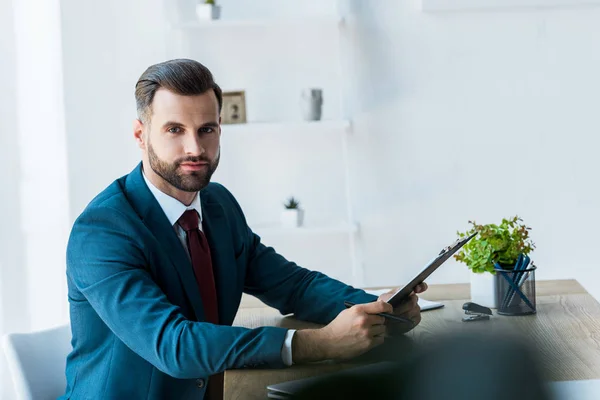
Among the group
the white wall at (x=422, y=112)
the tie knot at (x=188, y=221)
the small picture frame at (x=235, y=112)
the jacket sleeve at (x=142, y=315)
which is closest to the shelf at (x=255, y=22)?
the white wall at (x=422, y=112)

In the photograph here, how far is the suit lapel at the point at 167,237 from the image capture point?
5.88ft

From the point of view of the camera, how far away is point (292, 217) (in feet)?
11.4

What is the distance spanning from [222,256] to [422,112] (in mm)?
1833

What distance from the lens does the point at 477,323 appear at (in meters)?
1.91

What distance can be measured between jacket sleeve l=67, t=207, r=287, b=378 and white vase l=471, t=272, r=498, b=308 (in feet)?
2.15

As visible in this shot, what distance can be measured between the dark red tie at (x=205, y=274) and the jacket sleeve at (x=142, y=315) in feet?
0.53

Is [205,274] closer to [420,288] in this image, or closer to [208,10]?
[420,288]

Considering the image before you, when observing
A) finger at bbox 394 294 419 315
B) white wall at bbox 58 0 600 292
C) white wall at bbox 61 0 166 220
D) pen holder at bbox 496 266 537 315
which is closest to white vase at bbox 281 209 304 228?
white wall at bbox 58 0 600 292

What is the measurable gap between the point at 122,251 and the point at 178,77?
0.41 metres

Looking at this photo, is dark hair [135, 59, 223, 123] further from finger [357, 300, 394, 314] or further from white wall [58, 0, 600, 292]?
white wall [58, 0, 600, 292]

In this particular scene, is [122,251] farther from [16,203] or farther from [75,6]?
[75,6]

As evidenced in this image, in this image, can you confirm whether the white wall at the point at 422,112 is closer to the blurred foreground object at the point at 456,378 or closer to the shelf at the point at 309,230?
the shelf at the point at 309,230

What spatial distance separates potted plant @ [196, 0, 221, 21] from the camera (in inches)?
133

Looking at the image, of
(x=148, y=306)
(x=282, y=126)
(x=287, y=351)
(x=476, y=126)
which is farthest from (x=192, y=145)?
(x=476, y=126)
